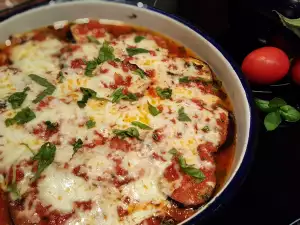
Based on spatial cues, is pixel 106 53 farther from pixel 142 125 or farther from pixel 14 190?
pixel 14 190

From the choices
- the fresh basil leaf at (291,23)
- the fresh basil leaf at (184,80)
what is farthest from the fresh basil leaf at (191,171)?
the fresh basil leaf at (291,23)

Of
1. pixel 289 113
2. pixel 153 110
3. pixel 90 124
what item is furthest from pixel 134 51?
Answer: pixel 289 113

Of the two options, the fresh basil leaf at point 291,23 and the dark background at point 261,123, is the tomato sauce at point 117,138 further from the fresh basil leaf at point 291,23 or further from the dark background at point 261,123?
the fresh basil leaf at point 291,23

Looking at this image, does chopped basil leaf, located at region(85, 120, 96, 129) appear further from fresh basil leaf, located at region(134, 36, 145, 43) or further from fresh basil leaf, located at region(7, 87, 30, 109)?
fresh basil leaf, located at region(134, 36, 145, 43)

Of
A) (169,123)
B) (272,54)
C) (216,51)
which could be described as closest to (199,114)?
(169,123)

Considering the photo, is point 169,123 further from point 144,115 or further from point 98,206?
point 98,206

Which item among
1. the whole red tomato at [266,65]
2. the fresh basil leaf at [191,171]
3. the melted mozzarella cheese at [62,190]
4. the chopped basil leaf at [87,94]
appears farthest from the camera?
the whole red tomato at [266,65]
